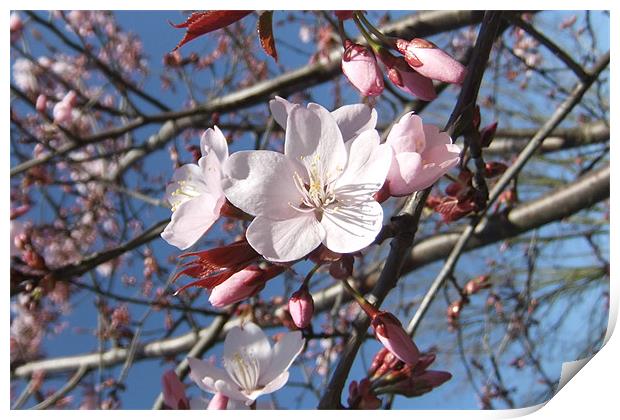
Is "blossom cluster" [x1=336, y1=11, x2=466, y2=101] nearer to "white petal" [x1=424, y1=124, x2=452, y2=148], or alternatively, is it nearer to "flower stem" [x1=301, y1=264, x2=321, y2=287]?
"white petal" [x1=424, y1=124, x2=452, y2=148]

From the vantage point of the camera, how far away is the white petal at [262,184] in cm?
46

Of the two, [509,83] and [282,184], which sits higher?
[509,83]

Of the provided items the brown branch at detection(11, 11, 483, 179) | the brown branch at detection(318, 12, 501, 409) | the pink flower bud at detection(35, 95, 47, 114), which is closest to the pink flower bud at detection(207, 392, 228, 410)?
the brown branch at detection(318, 12, 501, 409)

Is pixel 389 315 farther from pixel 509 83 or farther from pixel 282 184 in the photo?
pixel 509 83

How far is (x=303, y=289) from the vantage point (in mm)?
506

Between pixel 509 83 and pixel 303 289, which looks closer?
pixel 303 289

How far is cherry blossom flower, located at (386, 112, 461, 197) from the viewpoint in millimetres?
445

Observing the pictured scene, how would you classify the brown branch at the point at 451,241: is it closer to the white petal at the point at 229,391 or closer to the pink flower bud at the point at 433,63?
the white petal at the point at 229,391

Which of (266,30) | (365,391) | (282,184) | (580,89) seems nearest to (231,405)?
(365,391)

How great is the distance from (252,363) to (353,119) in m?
0.35

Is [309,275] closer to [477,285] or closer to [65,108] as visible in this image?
[477,285]

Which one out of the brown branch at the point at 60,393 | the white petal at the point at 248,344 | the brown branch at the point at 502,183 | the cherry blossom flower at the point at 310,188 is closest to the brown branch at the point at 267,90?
the brown branch at the point at 502,183

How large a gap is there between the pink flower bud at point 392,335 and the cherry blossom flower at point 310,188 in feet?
0.27
